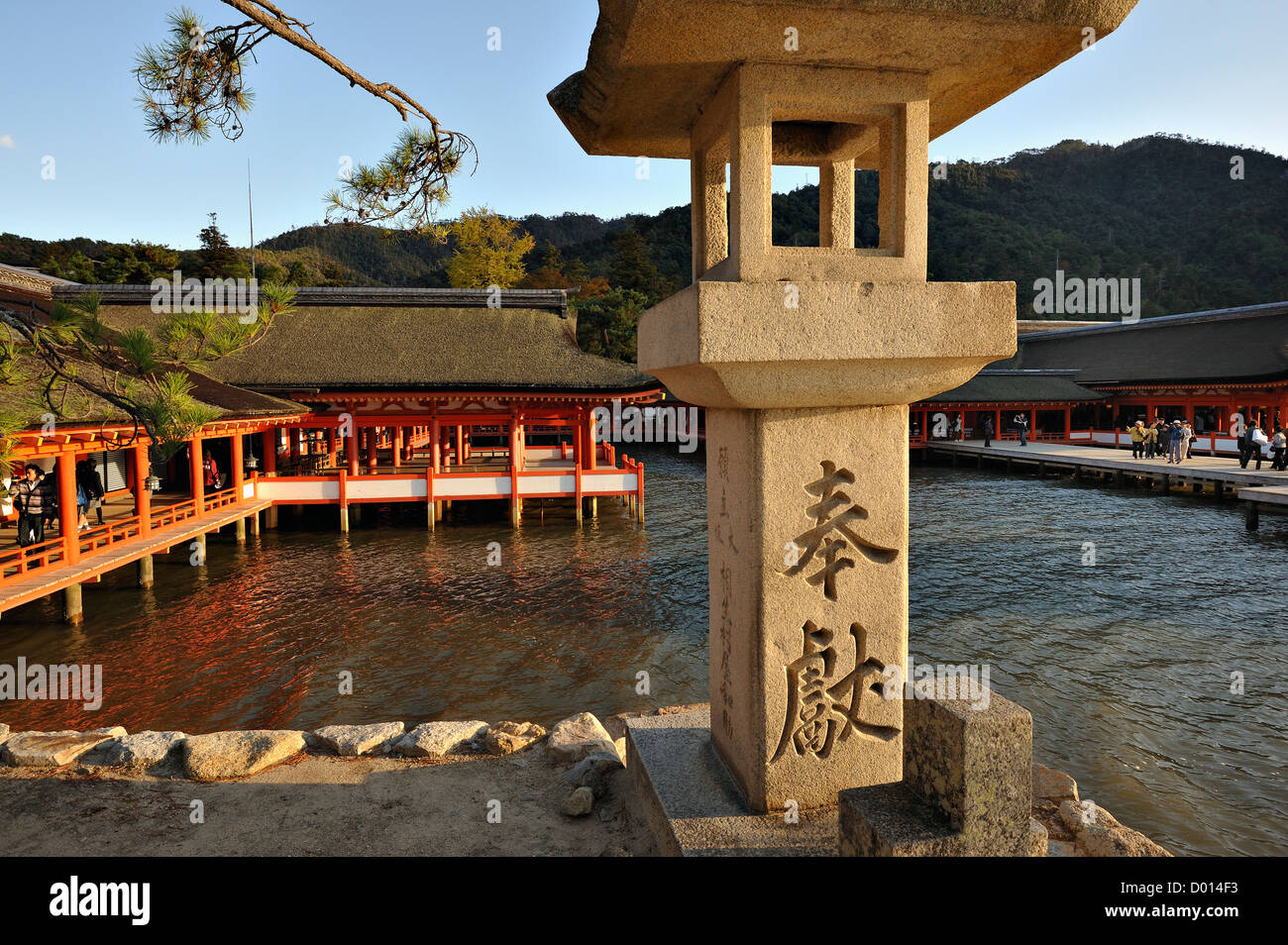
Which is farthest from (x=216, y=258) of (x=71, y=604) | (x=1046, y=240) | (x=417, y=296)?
(x=1046, y=240)

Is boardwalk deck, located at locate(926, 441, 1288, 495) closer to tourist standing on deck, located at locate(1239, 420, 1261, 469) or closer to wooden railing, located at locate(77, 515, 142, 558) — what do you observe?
tourist standing on deck, located at locate(1239, 420, 1261, 469)

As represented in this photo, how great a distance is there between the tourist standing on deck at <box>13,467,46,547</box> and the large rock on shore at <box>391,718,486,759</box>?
969 centimetres

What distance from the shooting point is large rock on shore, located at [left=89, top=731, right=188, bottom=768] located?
6.38 meters

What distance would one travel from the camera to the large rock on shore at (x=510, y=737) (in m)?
6.57

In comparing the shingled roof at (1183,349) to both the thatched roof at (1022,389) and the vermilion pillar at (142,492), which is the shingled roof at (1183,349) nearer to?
the thatched roof at (1022,389)

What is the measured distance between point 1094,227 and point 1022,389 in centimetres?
6083

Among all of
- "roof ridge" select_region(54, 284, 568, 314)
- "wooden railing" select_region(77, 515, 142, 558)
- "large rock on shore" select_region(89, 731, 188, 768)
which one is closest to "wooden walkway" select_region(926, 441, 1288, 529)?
"roof ridge" select_region(54, 284, 568, 314)

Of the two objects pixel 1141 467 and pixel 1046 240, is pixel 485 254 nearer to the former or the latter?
pixel 1141 467

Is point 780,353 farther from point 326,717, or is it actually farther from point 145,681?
point 145,681

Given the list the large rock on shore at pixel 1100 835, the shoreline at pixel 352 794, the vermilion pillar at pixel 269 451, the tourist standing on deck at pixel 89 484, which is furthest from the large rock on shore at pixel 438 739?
the vermilion pillar at pixel 269 451

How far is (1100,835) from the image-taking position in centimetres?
510

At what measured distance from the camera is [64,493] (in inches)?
487

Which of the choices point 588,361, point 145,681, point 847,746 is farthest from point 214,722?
point 588,361

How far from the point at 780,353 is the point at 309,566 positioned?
1553 centimetres
